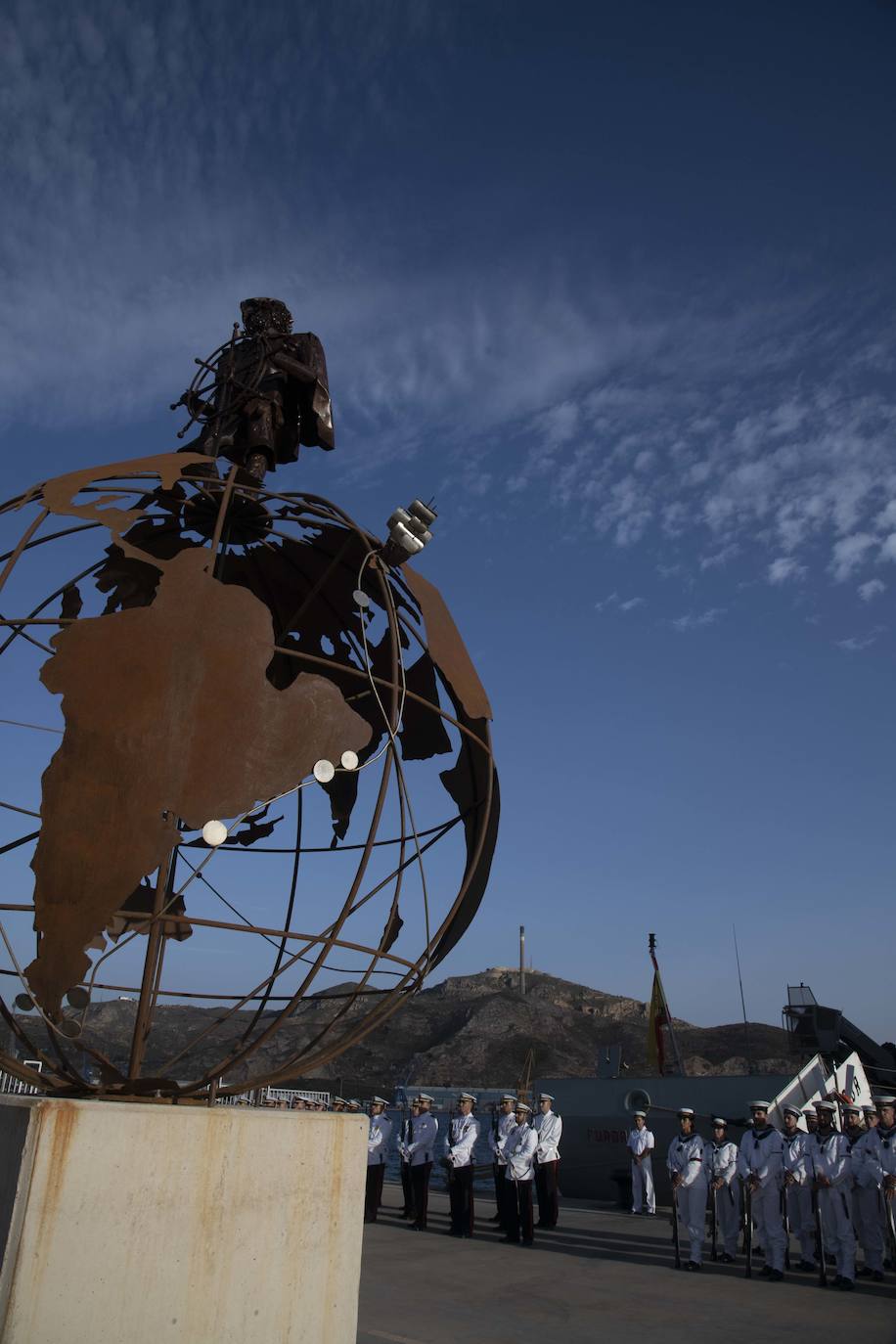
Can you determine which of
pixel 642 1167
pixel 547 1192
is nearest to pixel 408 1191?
pixel 547 1192

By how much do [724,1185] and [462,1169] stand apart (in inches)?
122

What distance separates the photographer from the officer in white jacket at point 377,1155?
38.4 feet

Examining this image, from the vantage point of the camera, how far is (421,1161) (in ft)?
37.8

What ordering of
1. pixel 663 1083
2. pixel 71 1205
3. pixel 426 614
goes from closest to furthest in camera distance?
pixel 71 1205 → pixel 426 614 → pixel 663 1083

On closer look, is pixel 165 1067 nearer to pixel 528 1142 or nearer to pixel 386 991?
pixel 386 991

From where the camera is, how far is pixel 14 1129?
296 centimetres

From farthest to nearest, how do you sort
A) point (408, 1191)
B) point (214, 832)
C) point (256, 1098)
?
point (256, 1098) < point (408, 1191) < point (214, 832)

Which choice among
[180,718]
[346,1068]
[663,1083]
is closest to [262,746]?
[180,718]

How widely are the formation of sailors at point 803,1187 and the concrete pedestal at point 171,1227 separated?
23.1ft

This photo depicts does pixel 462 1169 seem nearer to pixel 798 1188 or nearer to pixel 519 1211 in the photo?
pixel 519 1211

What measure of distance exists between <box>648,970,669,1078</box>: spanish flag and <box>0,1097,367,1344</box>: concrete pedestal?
52.8 ft

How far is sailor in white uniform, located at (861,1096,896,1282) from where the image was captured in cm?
883

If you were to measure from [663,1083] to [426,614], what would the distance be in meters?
13.7

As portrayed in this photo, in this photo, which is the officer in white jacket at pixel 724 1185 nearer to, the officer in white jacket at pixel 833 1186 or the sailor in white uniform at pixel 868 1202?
the officer in white jacket at pixel 833 1186
